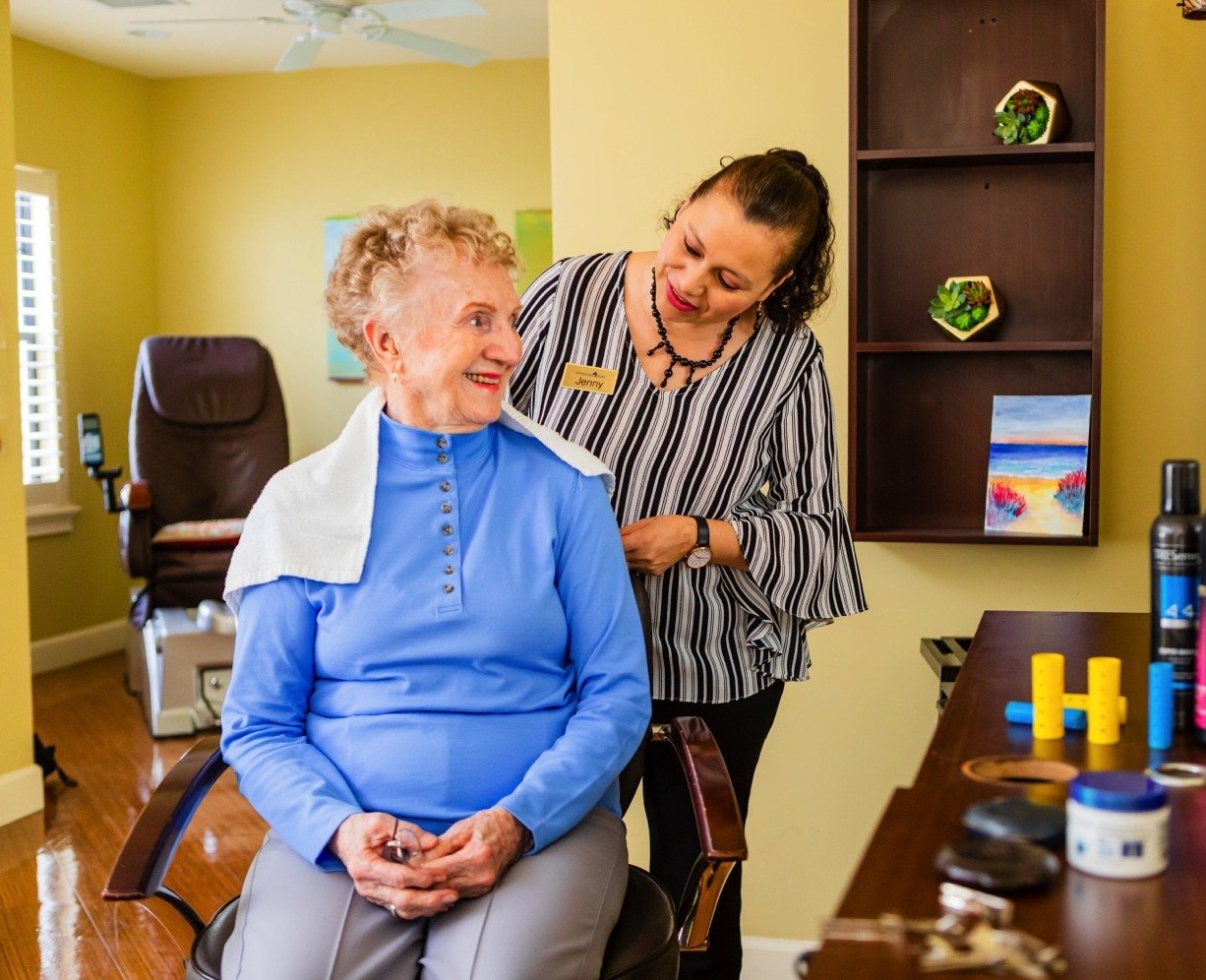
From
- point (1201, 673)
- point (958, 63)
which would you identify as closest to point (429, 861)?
point (1201, 673)

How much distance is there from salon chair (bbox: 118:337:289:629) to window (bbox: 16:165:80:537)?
29.8 inches

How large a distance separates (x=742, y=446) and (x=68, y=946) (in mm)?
2012

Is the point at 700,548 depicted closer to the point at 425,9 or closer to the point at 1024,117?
the point at 1024,117

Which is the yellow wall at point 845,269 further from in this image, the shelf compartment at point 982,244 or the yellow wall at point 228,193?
the yellow wall at point 228,193

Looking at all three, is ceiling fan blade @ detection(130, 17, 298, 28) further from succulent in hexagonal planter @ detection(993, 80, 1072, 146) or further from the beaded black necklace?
the beaded black necklace

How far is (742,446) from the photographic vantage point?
76.4 inches

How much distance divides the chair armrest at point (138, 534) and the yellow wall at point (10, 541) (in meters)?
1.17

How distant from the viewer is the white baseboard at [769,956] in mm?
2811

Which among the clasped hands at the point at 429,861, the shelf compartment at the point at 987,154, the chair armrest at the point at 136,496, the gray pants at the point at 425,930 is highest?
the shelf compartment at the point at 987,154

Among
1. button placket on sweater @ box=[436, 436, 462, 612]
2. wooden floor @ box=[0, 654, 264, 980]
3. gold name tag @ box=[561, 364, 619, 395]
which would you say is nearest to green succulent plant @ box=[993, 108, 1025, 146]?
gold name tag @ box=[561, 364, 619, 395]

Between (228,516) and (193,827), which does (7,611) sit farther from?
(228,516)

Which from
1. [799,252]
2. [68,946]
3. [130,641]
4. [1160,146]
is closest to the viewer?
[799,252]

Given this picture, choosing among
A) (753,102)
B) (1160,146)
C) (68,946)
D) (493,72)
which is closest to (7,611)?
(68,946)

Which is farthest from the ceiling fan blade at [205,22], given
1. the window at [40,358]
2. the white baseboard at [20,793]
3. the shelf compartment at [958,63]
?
the shelf compartment at [958,63]
